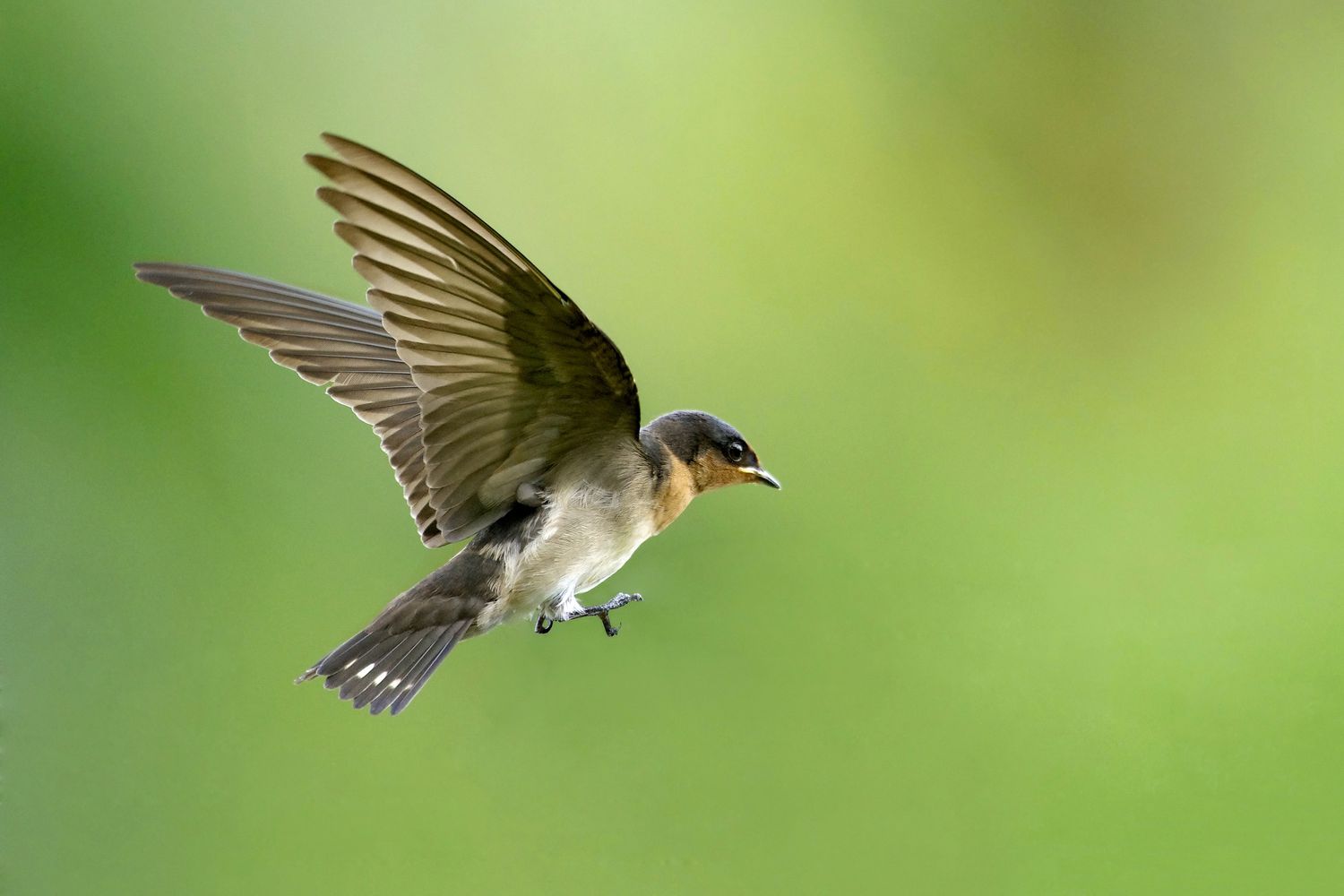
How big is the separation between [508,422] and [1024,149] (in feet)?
7.33

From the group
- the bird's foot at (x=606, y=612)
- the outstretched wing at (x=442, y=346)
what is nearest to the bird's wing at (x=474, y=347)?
the outstretched wing at (x=442, y=346)

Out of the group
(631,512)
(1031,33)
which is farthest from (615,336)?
(1031,33)

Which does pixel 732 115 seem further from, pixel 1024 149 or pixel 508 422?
pixel 508 422

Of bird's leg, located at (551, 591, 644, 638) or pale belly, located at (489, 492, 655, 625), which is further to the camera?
pale belly, located at (489, 492, 655, 625)

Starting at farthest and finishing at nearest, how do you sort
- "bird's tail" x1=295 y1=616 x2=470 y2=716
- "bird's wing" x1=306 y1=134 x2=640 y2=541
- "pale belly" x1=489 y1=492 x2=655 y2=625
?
"pale belly" x1=489 y1=492 x2=655 y2=625 → "bird's tail" x1=295 y1=616 x2=470 y2=716 → "bird's wing" x1=306 y1=134 x2=640 y2=541

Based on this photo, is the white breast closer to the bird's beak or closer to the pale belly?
the pale belly

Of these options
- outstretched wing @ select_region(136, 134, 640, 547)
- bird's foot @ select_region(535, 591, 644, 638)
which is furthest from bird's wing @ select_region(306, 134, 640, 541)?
bird's foot @ select_region(535, 591, 644, 638)

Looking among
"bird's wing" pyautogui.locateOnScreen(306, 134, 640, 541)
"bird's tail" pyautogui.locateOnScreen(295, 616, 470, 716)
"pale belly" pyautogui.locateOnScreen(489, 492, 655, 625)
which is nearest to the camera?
"bird's wing" pyautogui.locateOnScreen(306, 134, 640, 541)

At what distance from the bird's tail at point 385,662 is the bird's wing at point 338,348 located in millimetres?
87

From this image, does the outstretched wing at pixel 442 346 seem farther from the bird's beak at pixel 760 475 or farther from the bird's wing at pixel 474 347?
the bird's beak at pixel 760 475

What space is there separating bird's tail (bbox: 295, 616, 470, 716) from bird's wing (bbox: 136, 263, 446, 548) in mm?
87

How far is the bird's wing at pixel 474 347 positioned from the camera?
0.73 m

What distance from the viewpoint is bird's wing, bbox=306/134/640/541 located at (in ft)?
2.40

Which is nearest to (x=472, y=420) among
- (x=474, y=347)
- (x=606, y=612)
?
(x=474, y=347)
